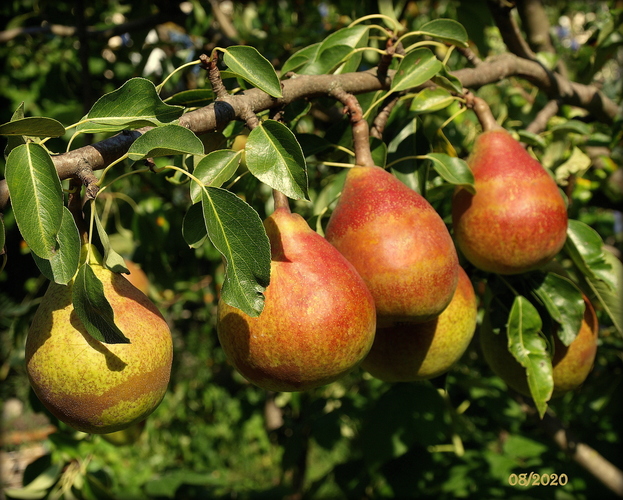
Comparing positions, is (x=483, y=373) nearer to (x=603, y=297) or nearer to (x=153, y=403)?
(x=603, y=297)

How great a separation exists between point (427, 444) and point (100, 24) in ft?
8.99

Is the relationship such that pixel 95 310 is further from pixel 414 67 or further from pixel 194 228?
pixel 414 67

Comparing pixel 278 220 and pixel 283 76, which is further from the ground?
pixel 283 76

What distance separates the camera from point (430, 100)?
1.21 m

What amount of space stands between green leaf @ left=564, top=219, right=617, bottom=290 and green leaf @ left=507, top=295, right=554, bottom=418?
206 millimetres

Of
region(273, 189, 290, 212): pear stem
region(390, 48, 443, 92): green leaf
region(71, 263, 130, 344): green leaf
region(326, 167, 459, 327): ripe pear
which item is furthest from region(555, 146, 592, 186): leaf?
region(71, 263, 130, 344): green leaf

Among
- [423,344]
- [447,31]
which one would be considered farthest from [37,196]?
[447,31]

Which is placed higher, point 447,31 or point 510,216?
point 447,31

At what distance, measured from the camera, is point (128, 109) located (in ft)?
2.85

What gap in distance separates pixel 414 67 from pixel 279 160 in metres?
0.41

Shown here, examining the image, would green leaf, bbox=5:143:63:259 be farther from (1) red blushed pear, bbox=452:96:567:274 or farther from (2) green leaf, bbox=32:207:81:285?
(1) red blushed pear, bbox=452:96:567:274

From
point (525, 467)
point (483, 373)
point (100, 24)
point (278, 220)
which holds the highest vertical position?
point (278, 220)

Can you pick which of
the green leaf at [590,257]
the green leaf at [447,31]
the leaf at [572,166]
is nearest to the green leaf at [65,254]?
the green leaf at [447,31]

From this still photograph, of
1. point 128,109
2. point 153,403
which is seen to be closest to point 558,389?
point 153,403
